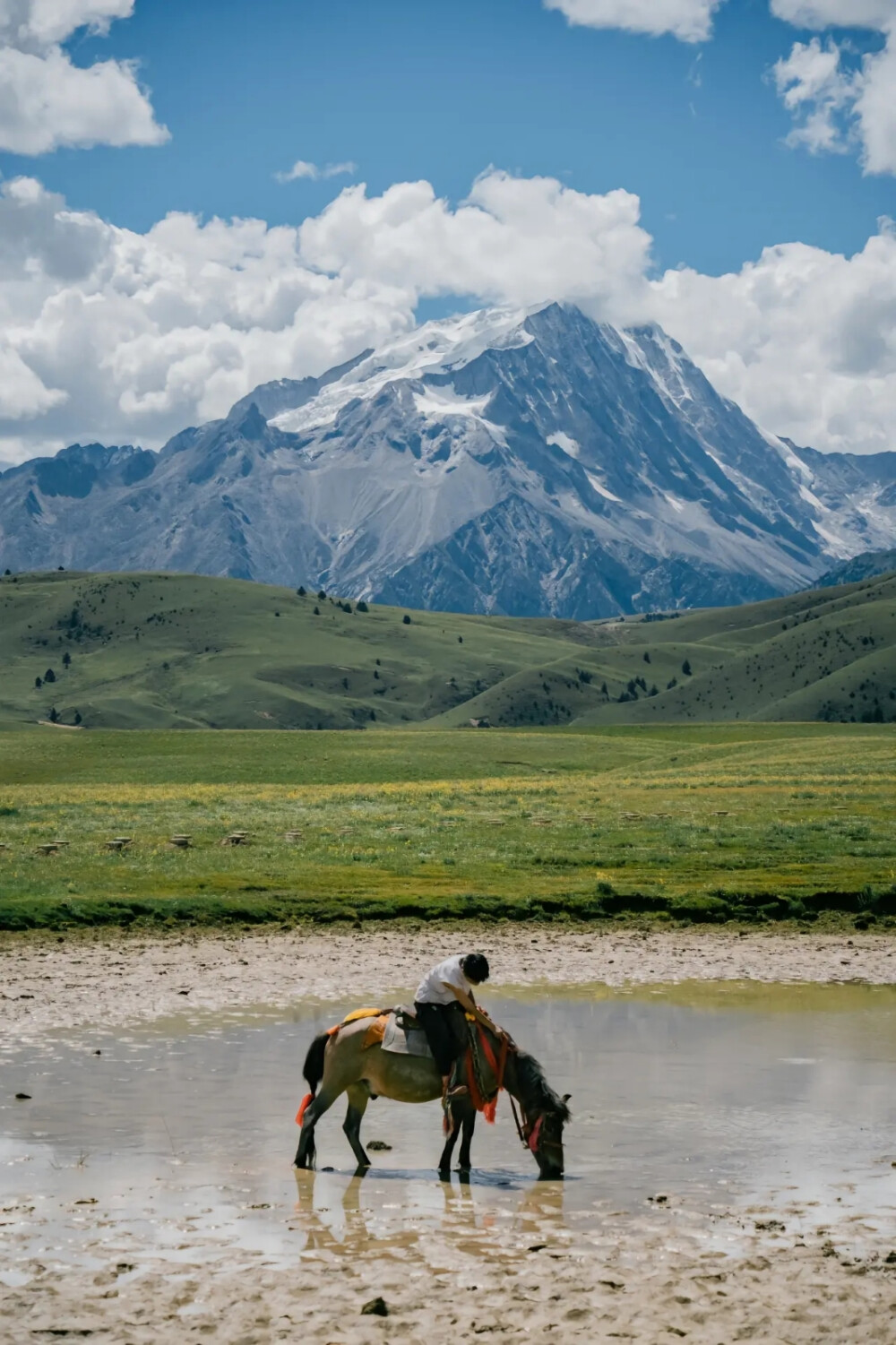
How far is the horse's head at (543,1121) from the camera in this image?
58.6 ft

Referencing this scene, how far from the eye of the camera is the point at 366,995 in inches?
1176

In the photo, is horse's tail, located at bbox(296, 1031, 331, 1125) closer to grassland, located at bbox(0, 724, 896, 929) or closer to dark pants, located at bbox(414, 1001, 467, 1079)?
dark pants, located at bbox(414, 1001, 467, 1079)

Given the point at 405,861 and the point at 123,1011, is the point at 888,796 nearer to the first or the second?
the point at 405,861

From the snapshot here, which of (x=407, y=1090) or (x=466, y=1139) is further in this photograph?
(x=407, y=1090)

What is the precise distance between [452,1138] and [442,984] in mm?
1882

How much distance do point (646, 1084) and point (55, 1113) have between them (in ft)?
28.9

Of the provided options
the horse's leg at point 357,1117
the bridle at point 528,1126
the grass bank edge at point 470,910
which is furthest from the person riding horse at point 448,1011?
the grass bank edge at point 470,910

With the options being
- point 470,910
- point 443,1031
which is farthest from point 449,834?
point 443,1031

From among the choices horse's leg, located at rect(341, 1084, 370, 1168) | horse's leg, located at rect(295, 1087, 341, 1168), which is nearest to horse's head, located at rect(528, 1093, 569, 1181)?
horse's leg, located at rect(341, 1084, 370, 1168)

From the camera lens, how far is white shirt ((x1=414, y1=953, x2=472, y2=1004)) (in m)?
18.4

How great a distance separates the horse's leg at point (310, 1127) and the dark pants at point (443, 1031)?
135 cm

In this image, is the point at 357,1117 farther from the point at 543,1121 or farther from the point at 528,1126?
the point at 543,1121

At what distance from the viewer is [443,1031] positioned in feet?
60.3

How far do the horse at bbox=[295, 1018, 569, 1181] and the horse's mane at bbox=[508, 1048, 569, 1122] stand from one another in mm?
11
